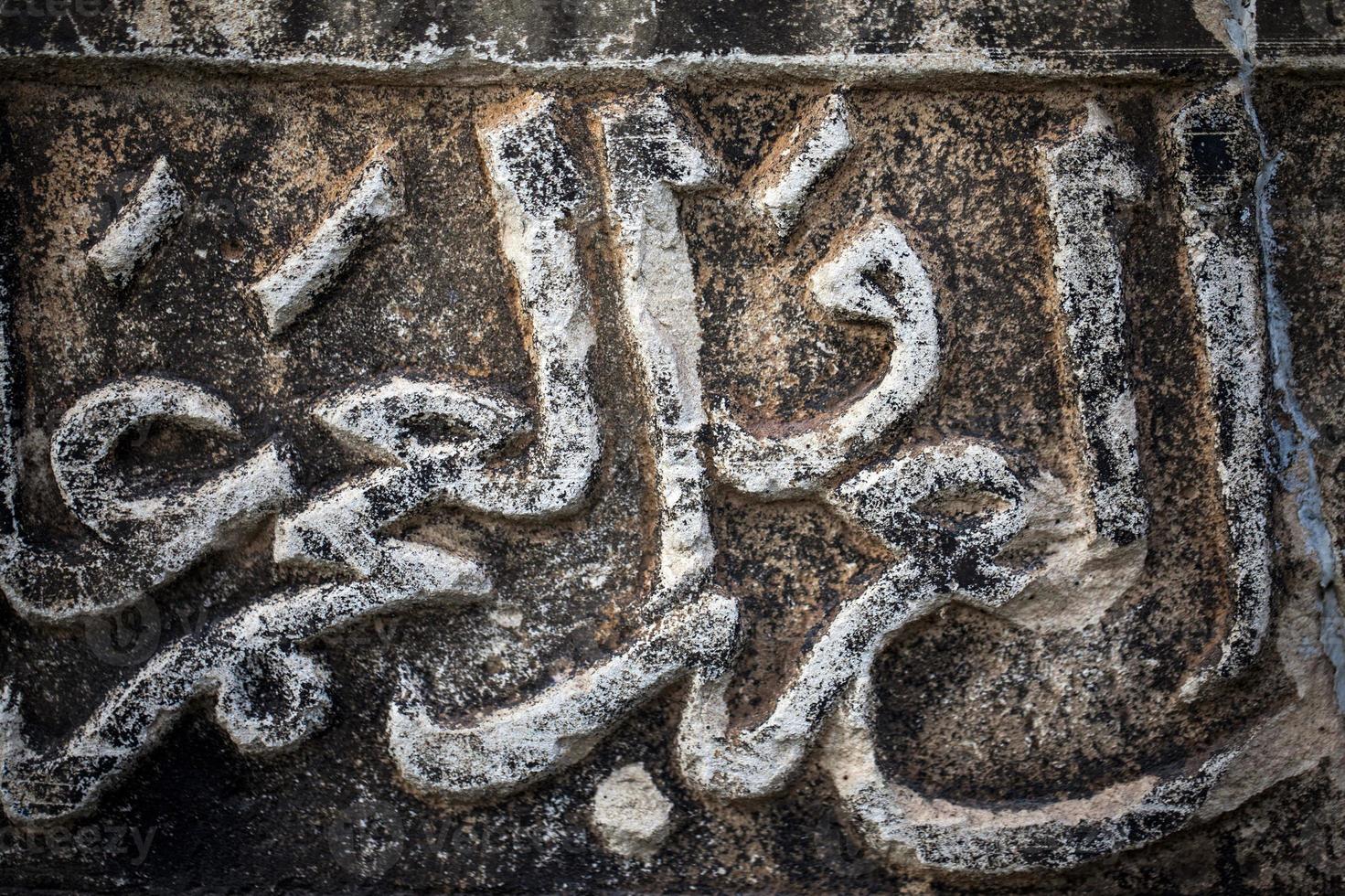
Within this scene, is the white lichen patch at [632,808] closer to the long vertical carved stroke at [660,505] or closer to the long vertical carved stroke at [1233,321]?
the long vertical carved stroke at [660,505]

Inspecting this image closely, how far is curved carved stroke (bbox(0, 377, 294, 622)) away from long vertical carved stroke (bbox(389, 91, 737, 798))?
284 mm

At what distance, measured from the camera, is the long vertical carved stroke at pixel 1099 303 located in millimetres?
1024

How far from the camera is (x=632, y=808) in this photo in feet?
3.53

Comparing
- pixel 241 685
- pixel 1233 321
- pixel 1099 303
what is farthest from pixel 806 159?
pixel 241 685

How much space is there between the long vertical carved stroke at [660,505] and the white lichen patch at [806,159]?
7 cm

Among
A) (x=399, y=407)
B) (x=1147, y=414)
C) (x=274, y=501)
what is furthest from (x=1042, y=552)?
(x=274, y=501)

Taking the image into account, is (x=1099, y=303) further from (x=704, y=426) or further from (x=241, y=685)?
(x=241, y=685)

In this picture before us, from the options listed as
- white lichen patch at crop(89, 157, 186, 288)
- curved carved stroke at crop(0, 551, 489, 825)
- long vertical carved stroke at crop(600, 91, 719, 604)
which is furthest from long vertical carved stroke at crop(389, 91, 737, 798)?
white lichen patch at crop(89, 157, 186, 288)

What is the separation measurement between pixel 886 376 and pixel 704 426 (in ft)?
0.63

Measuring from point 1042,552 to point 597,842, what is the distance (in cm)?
56

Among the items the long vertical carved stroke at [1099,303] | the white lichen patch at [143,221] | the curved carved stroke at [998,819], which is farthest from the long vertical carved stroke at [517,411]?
the long vertical carved stroke at [1099,303]

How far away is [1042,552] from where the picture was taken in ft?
3.45

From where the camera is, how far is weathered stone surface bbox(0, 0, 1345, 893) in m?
1.03

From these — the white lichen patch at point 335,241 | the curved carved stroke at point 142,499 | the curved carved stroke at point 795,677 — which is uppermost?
the white lichen patch at point 335,241
